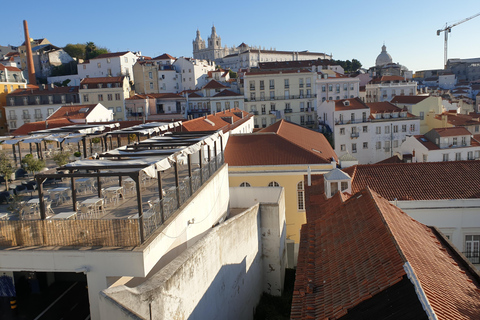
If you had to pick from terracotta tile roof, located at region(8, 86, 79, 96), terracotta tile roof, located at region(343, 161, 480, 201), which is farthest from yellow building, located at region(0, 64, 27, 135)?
terracotta tile roof, located at region(343, 161, 480, 201)

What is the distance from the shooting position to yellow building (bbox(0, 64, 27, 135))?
181 feet

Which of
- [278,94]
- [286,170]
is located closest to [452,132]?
[286,170]

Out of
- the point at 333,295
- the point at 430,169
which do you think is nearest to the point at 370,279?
the point at 333,295

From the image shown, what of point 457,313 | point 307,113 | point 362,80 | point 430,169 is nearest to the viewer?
point 457,313

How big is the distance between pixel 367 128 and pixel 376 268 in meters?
45.4

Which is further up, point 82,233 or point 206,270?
point 82,233

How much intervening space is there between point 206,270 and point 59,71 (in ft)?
271

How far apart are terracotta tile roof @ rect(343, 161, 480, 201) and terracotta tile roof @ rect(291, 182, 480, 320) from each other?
18.6ft

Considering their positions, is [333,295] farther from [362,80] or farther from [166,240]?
[362,80]

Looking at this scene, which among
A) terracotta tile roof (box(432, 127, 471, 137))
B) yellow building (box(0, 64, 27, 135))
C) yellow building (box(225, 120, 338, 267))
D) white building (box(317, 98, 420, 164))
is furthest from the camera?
yellow building (box(0, 64, 27, 135))

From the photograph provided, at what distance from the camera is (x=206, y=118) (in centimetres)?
3375

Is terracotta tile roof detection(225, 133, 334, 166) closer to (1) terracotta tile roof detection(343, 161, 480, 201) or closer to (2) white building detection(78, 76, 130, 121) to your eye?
(1) terracotta tile roof detection(343, 161, 480, 201)

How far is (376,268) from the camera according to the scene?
9164 mm

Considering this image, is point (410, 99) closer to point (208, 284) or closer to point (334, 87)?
point (334, 87)
